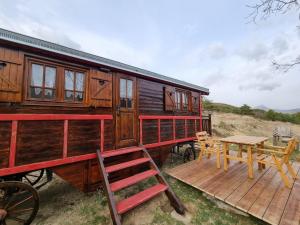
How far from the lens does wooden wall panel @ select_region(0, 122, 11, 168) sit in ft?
7.34

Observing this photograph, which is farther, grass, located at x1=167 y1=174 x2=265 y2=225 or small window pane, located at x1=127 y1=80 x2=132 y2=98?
small window pane, located at x1=127 y1=80 x2=132 y2=98

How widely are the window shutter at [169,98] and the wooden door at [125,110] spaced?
4.39 ft

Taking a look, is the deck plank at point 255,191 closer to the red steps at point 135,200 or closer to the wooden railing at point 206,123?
the red steps at point 135,200

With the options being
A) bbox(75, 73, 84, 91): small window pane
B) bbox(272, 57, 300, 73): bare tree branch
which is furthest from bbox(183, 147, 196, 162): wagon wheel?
bbox(75, 73, 84, 91): small window pane

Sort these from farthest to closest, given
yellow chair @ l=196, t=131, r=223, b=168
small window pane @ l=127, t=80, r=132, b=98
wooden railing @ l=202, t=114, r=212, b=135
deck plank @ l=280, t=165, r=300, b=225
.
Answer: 1. wooden railing @ l=202, t=114, r=212, b=135
2. yellow chair @ l=196, t=131, r=223, b=168
3. small window pane @ l=127, t=80, r=132, b=98
4. deck plank @ l=280, t=165, r=300, b=225

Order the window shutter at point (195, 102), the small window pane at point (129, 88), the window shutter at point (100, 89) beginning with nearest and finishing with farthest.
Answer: the window shutter at point (100, 89) < the small window pane at point (129, 88) < the window shutter at point (195, 102)

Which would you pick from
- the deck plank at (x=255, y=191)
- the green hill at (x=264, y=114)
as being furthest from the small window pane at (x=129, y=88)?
the green hill at (x=264, y=114)

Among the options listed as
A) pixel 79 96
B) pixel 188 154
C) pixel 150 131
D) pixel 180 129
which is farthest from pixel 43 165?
pixel 188 154

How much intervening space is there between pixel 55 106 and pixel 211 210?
376cm

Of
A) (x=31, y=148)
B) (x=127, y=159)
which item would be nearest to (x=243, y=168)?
(x=127, y=159)

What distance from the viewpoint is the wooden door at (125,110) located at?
3.81m

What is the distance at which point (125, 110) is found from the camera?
13.1 feet

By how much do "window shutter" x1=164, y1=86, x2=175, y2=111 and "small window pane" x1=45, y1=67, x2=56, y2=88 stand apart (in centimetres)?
338

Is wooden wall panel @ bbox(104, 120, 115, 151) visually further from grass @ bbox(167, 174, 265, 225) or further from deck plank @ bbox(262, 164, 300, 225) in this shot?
deck plank @ bbox(262, 164, 300, 225)
